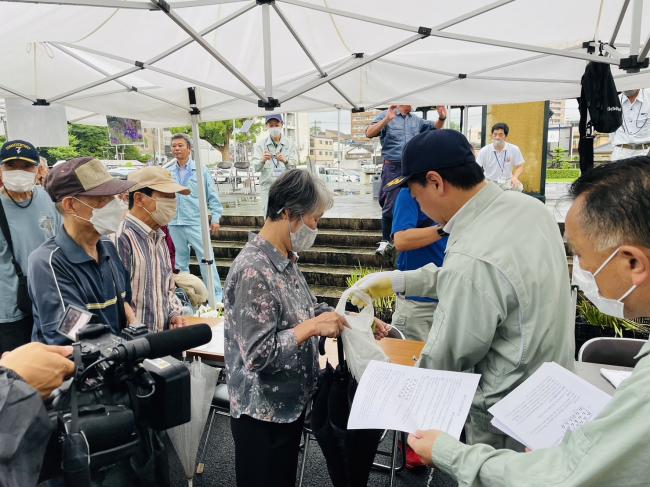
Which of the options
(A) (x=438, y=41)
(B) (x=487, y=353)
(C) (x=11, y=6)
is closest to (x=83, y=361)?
(B) (x=487, y=353)

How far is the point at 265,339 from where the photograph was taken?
5.31ft

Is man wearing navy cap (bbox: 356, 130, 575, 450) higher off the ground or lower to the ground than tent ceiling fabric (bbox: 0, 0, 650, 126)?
lower

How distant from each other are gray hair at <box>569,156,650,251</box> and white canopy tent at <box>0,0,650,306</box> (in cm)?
217

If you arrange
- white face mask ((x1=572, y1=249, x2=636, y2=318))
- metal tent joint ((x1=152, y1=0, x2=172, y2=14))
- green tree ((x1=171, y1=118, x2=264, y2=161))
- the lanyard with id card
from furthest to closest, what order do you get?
green tree ((x1=171, y1=118, x2=264, y2=161)) < the lanyard with id card < metal tent joint ((x1=152, y1=0, x2=172, y2=14)) < white face mask ((x1=572, y1=249, x2=636, y2=318))

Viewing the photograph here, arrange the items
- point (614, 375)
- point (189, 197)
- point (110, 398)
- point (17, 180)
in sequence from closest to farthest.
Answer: point (110, 398) < point (614, 375) < point (17, 180) < point (189, 197)

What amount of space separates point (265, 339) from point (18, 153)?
2845mm

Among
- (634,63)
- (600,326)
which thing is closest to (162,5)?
(634,63)

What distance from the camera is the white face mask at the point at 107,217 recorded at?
2.07 metres

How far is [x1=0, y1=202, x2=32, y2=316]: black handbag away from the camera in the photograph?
306cm

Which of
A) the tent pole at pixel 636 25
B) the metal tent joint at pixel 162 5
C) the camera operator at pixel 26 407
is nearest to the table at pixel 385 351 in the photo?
the camera operator at pixel 26 407

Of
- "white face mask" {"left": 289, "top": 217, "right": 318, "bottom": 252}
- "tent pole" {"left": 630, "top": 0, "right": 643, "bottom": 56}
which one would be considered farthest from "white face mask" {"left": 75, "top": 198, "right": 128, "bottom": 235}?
"tent pole" {"left": 630, "top": 0, "right": 643, "bottom": 56}

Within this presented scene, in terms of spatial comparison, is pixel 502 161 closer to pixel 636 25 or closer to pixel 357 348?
pixel 636 25

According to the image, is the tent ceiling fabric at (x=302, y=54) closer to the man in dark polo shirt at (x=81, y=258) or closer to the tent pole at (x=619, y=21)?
the tent pole at (x=619, y=21)

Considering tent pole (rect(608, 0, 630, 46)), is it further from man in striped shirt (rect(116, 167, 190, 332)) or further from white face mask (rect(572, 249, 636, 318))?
man in striped shirt (rect(116, 167, 190, 332))
